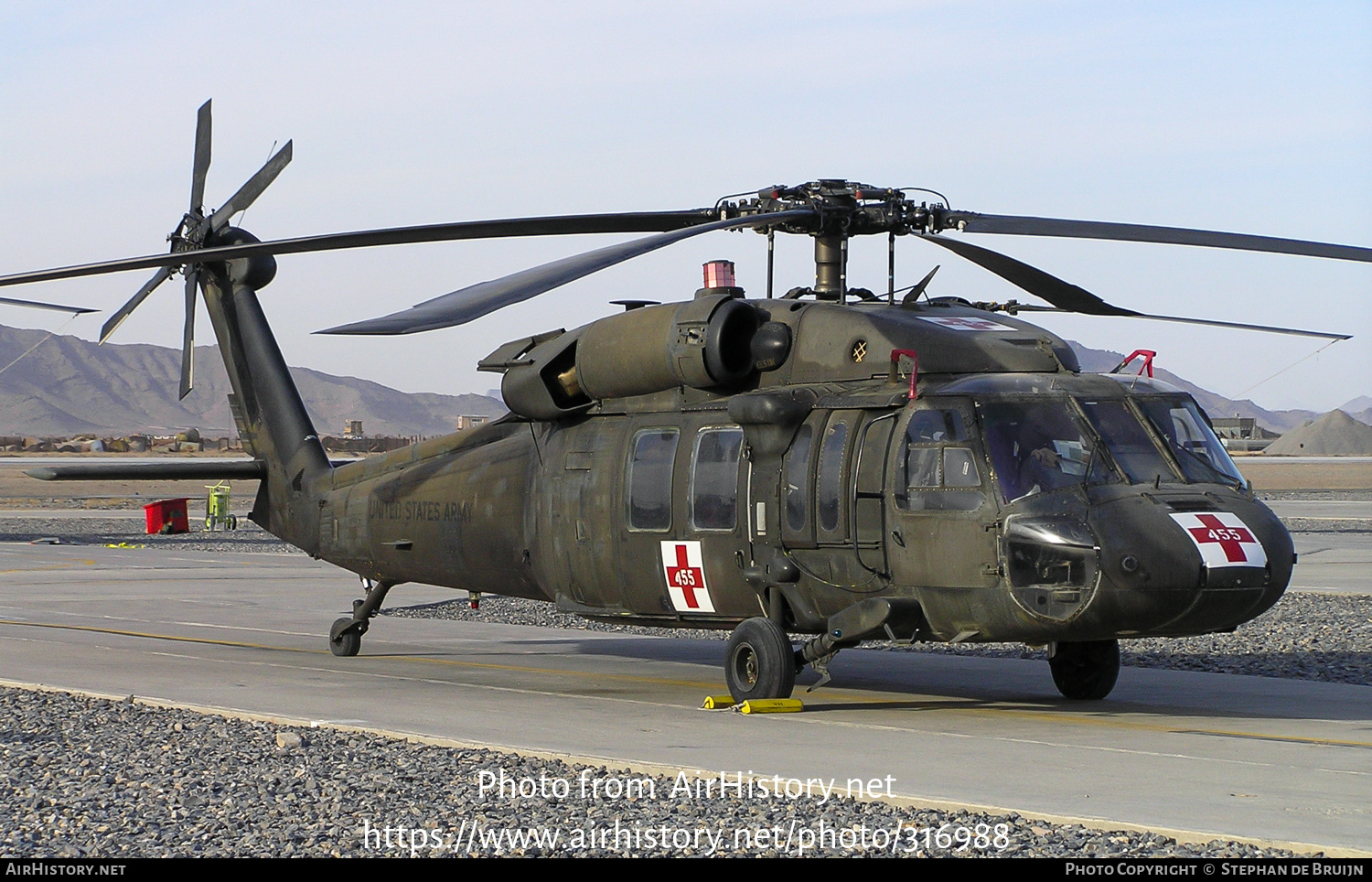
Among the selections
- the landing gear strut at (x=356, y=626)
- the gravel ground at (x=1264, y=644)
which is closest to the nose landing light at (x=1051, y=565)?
the gravel ground at (x=1264, y=644)

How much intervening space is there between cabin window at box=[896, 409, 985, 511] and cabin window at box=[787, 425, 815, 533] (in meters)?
0.76

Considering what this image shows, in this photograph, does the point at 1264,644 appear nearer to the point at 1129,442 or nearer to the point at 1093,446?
the point at 1129,442

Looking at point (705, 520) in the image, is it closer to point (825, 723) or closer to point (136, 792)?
point (825, 723)

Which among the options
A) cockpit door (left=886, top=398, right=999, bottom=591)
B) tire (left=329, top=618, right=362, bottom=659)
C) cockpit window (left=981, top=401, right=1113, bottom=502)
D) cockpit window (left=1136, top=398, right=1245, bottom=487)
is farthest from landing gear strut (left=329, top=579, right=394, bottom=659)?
cockpit window (left=1136, top=398, right=1245, bottom=487)

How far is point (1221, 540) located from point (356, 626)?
865 cm

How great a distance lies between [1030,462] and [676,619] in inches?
131

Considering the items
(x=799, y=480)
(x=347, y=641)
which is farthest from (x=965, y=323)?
(x=347, y=641)

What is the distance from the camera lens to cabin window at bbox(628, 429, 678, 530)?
11.6 m

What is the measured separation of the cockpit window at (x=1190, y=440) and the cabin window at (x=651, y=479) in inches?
139

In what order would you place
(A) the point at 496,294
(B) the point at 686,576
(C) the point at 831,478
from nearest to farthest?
(A) the point at 496,294 → (C) the point at 831,478 → (B) the point at 686,576

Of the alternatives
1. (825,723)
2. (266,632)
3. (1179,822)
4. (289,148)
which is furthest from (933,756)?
(266,632)

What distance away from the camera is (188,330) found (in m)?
15.0

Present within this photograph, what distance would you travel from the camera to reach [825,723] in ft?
33.4

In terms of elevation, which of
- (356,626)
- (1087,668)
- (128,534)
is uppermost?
(1087,668)
